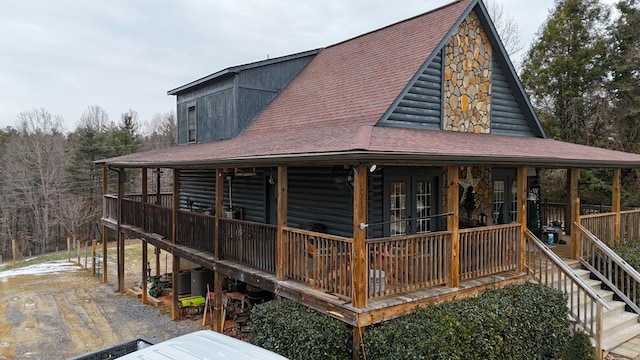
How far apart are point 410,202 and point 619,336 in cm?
469

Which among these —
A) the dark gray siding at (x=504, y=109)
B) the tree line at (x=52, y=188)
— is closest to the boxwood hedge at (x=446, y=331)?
the dark gray siding at (x=504, y=109)

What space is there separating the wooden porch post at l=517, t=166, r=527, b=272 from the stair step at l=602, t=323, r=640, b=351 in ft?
6.07

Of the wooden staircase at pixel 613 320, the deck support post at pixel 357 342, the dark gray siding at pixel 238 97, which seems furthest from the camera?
the dark gray siding at pixel 238 97

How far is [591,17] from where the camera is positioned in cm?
2092

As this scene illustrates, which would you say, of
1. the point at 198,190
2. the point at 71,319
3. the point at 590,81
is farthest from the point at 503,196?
the point at 590,81

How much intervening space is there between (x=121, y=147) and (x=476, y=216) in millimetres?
34951

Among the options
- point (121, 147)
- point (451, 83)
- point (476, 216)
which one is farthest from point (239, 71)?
point (121, 147)

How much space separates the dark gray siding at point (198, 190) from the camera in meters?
14.8

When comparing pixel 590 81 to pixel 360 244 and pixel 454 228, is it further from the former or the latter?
pixel 360 244

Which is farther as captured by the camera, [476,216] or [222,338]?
[476,216]

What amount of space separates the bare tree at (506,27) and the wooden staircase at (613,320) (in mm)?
19641

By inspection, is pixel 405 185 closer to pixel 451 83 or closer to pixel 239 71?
pixel 451 83

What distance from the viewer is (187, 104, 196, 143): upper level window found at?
16.5 metres

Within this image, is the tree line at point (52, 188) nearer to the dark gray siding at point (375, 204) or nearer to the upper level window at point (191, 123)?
the upper level window at point (191, 123)
